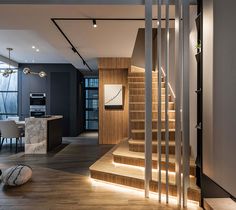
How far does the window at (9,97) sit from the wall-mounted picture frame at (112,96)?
207 inches

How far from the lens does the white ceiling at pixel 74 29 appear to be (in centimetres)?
404

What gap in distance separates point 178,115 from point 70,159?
12.1 feet

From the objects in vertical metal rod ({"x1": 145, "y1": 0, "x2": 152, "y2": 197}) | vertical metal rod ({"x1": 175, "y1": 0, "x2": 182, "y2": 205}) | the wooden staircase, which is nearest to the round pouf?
the wooden staircase

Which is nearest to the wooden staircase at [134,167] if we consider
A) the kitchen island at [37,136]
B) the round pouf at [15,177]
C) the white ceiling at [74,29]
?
the round pouf at [15,177]

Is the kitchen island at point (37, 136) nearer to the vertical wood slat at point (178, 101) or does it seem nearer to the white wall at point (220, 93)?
the vertical wood slat at point (178, 101)

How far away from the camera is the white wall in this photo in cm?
249

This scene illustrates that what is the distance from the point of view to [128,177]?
3.95 metres

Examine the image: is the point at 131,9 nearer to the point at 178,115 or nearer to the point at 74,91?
the point at 178,115

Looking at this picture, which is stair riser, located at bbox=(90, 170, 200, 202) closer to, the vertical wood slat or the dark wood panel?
the vertical wood slat

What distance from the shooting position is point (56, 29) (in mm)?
5082

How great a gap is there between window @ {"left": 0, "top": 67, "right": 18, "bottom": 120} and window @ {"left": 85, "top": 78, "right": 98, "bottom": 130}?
394cm

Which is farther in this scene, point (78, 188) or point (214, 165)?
point (78, 188)

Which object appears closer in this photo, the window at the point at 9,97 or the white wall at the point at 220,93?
the white wall at the point at 220,93

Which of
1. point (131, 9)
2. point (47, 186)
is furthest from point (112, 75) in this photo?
point (47, 186)
